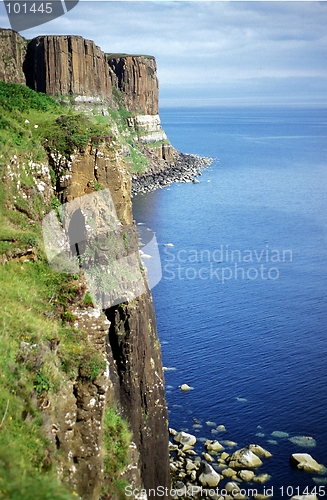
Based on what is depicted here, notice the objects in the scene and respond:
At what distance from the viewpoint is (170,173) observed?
118125 mm

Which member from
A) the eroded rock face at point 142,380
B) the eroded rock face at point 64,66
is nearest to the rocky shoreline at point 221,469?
the eroded rock face at point 142,380

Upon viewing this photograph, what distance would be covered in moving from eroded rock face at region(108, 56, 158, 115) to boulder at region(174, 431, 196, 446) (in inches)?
3845

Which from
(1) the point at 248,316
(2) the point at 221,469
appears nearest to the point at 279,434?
(2) the point at 221,469

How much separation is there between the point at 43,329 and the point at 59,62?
82624 millimetres

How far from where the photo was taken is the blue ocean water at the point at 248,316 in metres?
32.8

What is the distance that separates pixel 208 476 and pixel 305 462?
4641 millimetres

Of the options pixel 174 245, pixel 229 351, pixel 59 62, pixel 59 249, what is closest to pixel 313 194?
pixel 174 245

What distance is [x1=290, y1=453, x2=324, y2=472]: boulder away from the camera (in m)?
28.8

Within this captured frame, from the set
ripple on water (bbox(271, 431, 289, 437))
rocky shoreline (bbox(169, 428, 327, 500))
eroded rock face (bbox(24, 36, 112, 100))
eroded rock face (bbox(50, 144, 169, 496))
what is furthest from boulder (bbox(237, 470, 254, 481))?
eroded rock face (bbox(24, 36, 112, 100))

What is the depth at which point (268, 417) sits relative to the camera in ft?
109

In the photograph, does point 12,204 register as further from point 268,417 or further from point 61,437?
point 268,417

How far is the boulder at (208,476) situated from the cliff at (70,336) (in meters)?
5.32

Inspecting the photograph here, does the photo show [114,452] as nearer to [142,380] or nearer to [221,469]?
[142,380]

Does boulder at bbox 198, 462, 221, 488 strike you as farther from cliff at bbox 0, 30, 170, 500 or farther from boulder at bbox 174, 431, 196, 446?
cliff at bbox 0, 30, 170, 500
